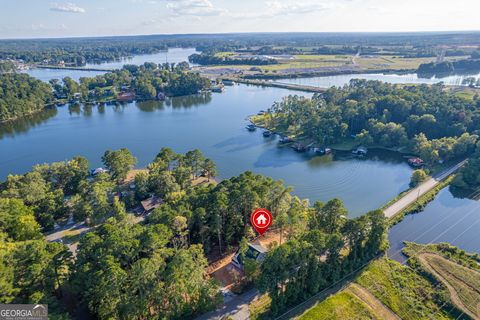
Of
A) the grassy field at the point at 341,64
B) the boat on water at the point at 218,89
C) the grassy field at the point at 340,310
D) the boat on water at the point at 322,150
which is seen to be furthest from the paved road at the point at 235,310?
the grassy field at the point at 341,64

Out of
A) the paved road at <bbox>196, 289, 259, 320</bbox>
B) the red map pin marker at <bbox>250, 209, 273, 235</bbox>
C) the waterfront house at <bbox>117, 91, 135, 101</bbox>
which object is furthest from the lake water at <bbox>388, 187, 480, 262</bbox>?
the waterfront house at <bbox>117, 91, 135, 101</bbox>

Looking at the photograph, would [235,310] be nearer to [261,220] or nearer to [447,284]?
[261,220]

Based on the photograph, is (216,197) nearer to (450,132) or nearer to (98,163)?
(98,163)

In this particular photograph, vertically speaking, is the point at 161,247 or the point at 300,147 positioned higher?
the point at 161,247

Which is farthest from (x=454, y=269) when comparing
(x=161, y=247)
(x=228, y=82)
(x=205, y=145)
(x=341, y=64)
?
(x=341, y=64)

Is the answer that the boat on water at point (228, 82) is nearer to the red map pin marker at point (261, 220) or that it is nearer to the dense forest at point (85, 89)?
the dense forest at point (85, 89)

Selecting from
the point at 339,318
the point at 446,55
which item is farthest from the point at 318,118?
the point at 446,55
